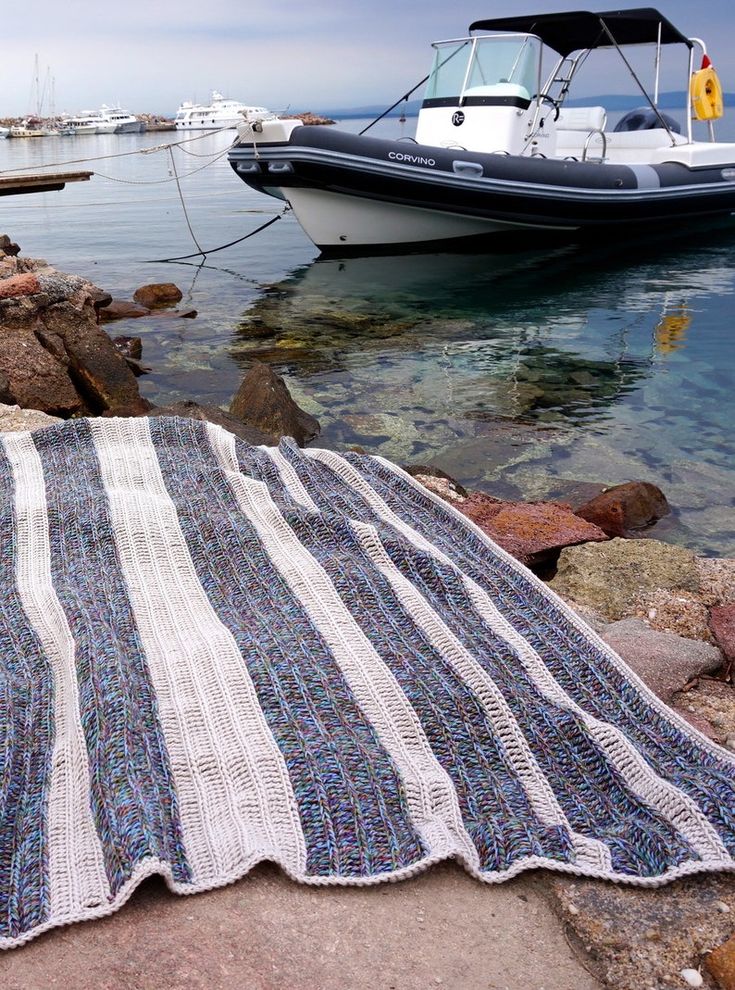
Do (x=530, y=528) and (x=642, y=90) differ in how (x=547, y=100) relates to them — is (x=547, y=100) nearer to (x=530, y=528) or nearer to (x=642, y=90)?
(x=642, y=90)

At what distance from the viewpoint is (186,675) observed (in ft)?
5.87

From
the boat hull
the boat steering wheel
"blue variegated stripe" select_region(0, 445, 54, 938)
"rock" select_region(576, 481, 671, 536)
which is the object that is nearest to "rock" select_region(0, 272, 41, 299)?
"rock" select_region(576, 481, 671, 536)

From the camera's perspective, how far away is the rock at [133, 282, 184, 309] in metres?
8.95

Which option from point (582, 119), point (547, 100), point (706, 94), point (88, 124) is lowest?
point (88, 124)

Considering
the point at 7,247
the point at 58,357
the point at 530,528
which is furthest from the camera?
the point at 7,247

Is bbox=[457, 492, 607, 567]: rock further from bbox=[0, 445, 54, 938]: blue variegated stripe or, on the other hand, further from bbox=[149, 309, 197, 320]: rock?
bbox=[149, 309, 197, 320]: rock

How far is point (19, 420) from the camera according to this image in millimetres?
3676

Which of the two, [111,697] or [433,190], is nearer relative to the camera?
[111,697]

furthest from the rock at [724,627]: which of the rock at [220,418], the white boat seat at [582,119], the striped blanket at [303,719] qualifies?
the white boat seat at [582,119]

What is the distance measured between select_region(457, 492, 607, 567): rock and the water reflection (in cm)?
99

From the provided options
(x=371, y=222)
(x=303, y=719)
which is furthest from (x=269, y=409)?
(x=371, y=222)

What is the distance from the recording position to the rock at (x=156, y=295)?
29.4 ft

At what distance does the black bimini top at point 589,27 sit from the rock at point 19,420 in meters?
9.07

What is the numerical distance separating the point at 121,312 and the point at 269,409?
13.8 feet
